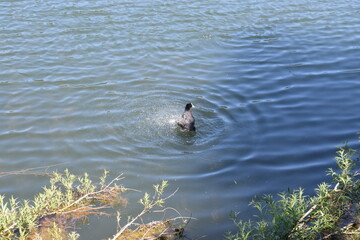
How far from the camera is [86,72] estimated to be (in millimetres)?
11664

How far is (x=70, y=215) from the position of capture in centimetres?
626

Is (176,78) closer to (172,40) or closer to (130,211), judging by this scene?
(172,40)

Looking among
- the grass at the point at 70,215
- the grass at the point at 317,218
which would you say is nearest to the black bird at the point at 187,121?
the grass at the point at 70,215

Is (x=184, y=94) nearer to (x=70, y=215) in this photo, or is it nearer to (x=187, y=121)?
(x=187, y=121)

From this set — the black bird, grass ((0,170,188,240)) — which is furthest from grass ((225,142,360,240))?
the black bird

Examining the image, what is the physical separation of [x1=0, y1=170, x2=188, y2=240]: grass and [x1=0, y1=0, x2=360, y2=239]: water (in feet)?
1.00

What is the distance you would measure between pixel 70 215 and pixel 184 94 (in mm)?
5376

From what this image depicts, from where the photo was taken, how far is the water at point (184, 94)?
7734mm

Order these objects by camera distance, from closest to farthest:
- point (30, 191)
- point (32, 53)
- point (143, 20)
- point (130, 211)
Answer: point (130, 211) → point (30, 191) → point (32, 53) → point (143, 20)

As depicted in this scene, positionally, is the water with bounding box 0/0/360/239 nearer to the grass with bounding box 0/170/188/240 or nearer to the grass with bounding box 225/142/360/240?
the grass with bounding box 0/170/188/240

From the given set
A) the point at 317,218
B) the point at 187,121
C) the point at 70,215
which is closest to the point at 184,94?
the point at 187,121

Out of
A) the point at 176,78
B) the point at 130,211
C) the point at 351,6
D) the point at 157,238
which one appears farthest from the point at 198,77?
the point at 351,6

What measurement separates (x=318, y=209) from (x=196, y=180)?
252 cm

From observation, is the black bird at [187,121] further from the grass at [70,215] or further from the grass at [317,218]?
the grass at [317,218]
